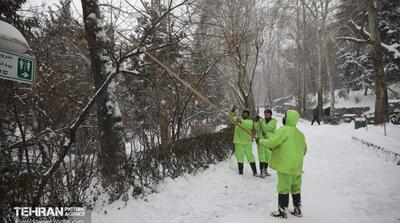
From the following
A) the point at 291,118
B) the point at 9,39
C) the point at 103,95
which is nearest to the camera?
the point at 9,39

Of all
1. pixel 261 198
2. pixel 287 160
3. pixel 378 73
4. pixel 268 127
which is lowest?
pixel 261 198

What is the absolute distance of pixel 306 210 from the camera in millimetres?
5500

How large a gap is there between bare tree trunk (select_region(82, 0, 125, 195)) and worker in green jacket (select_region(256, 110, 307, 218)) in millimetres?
3126

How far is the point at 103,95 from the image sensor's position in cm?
652

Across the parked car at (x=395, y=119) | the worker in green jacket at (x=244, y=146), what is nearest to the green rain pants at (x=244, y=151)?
the worker in green jacket at (x=244, y=146)

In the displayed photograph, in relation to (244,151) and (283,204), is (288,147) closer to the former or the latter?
(283,204)

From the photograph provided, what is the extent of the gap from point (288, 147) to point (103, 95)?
12.9ft

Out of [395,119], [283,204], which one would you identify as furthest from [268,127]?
[395,119]

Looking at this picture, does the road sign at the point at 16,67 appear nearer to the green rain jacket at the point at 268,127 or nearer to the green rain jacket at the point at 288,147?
the green rain jacket at the point at 288,147

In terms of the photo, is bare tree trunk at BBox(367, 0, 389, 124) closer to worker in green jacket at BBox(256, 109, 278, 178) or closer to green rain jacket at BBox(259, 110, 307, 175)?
worker in green jacket at BBox(256, 109, 278, 178)

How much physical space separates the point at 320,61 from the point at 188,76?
649 inches

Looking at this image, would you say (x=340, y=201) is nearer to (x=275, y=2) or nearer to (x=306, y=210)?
(x=306, y=210)

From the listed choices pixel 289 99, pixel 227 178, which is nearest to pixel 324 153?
pixel 227 178

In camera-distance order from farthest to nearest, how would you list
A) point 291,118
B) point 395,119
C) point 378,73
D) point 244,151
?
point 395,119 < point 378,73 < point 244,151 < point 291,118
